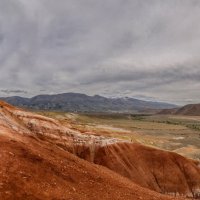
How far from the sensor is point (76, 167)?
2967cm

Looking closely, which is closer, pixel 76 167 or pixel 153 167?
pixel 76 167

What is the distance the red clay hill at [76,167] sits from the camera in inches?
904

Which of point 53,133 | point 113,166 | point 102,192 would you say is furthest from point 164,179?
point 102,192

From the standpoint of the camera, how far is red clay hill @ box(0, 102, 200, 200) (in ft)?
75.3

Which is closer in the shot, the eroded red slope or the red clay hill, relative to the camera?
the red clay hill

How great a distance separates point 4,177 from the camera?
2206 cm

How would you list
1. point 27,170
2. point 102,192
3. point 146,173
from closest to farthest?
point 27,170
point 102,192
point 146,173

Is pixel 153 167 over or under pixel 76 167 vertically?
under

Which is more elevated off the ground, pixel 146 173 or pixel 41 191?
pixel 41 191

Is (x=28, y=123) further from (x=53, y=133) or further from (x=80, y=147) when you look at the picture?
(x=80, y=147)

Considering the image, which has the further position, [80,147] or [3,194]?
[80,147]

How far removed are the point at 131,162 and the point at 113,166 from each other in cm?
500

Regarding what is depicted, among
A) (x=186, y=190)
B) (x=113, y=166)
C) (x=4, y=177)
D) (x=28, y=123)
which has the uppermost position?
(x=28, y=123)

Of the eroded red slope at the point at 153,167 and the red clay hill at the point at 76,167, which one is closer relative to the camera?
the red clay hill at the point at 76,167
